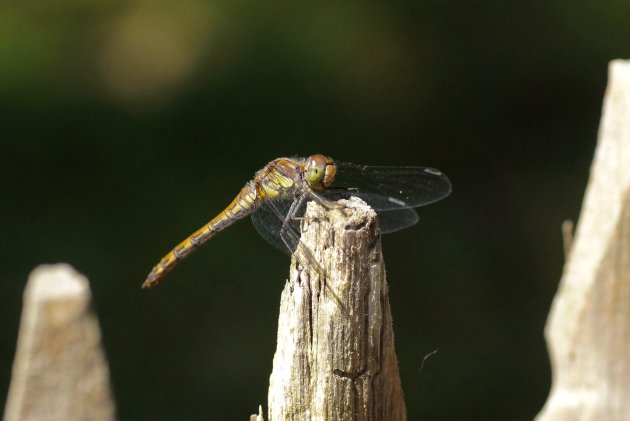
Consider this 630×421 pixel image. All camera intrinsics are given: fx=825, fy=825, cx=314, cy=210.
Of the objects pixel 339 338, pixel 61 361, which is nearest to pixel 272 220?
pixel 339 338

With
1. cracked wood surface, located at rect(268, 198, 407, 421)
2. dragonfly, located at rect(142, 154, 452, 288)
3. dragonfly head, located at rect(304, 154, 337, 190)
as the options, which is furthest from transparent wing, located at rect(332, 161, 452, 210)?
cracked wood surface, located at rect(268, 198, 407, 421)

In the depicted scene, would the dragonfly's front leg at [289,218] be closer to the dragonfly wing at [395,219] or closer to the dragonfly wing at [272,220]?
the dragonfly wing at [272,220]

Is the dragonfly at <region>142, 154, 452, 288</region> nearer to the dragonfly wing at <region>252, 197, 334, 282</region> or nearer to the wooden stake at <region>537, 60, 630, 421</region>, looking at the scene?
the dragonfly wing at <region>252, 197, 334, 282</region>

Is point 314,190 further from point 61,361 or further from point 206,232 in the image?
point 61,361

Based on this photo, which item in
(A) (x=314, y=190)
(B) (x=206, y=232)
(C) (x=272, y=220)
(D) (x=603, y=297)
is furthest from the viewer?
(B) (x=206, y=232)

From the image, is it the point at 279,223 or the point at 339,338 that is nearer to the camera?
the point at 339,338

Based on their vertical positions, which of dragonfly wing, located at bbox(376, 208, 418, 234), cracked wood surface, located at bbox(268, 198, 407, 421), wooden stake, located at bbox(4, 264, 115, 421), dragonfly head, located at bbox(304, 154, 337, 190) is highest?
dragonfly head, located at bbox(304, 154, 337, 190)
